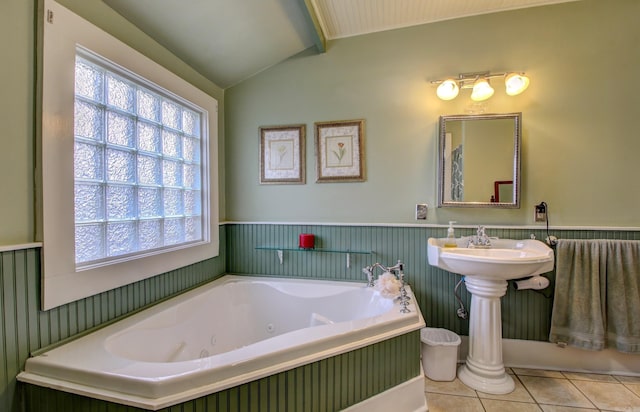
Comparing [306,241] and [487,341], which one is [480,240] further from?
[306,241]

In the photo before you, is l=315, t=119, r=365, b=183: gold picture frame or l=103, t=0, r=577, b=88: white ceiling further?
l=315, t=119, r=365, b=183: gold picture frame

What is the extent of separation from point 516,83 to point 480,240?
109cm

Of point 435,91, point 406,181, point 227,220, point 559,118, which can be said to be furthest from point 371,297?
point 559,118

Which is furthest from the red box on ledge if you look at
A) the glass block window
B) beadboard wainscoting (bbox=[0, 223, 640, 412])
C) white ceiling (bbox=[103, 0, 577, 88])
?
white ceiling (bbox=[103, 0, 577, 88])

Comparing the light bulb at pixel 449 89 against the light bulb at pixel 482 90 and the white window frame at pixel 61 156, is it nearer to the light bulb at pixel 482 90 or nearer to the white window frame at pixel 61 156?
the light bulb at pixel 482 90

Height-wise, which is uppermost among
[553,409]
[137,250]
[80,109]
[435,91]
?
[435,91]

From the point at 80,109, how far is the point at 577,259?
2.95 metres

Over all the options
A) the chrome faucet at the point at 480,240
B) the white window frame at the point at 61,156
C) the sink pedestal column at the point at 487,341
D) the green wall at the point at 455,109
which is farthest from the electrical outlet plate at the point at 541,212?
the white window frame at the point at 61,156

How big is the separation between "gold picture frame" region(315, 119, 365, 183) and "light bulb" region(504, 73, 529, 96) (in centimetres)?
102

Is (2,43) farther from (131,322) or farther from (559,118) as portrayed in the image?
(559,118)

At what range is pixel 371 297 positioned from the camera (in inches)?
77.9

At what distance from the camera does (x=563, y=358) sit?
200cm

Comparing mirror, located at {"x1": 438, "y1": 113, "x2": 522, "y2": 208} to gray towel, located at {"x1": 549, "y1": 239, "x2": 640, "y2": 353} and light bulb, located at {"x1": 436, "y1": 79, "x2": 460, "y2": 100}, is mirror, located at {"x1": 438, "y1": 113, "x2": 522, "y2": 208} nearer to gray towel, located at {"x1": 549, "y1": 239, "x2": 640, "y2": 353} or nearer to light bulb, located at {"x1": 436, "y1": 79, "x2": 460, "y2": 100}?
light bulb, located at {"x1": 436, "y1": 79, "x2": 460, "y2": 100}

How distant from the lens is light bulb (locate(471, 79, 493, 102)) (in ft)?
6.49
